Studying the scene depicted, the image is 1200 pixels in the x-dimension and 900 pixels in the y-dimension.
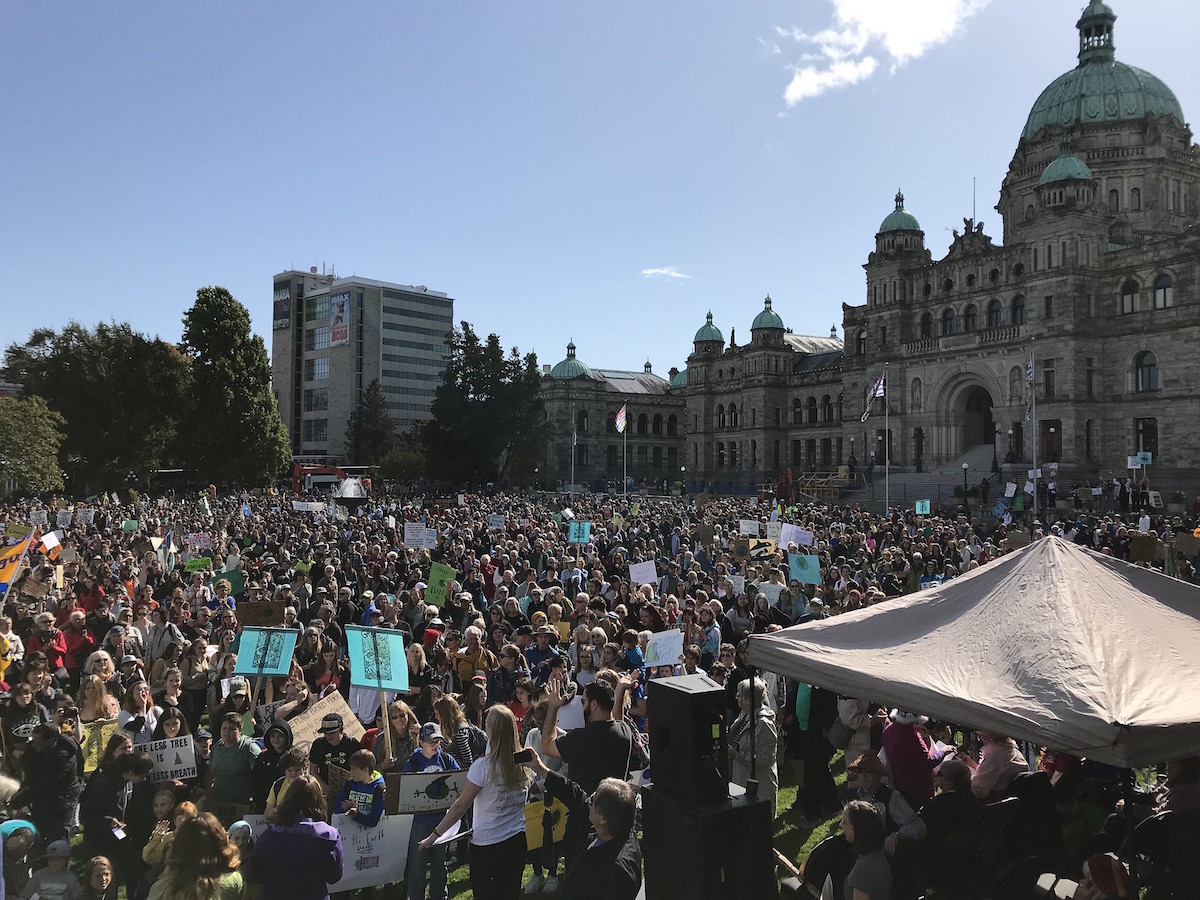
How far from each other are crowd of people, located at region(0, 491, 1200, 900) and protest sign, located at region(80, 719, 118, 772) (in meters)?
0.04

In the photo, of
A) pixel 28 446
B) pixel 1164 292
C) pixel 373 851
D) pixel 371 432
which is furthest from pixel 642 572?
pixel 371 432

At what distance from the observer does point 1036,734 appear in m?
4.60

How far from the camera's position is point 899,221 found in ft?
176

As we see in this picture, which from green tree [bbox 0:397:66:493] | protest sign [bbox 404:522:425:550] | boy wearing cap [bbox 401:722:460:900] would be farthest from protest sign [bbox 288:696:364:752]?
green tree [bbox 0:397:66:493]

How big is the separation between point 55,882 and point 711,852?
411 cm

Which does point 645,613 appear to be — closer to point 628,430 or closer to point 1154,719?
point 1154,719

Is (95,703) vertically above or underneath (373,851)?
above

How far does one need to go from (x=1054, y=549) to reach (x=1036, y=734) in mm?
2016

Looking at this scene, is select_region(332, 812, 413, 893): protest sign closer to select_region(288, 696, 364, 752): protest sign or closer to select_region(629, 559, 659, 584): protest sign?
select_region(288, 696, 364, 752): protest sign

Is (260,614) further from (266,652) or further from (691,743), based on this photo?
(691,743)

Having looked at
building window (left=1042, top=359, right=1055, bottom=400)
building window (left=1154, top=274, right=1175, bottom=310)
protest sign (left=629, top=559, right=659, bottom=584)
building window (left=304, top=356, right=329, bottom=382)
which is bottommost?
protest sign (left=629, top=559, right=659, bottom=584)

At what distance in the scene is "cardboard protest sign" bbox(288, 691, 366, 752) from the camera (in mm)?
7301

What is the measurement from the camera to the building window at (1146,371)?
42062mm

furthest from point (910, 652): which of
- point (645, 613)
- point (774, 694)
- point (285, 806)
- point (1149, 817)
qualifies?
point (645, 613)
